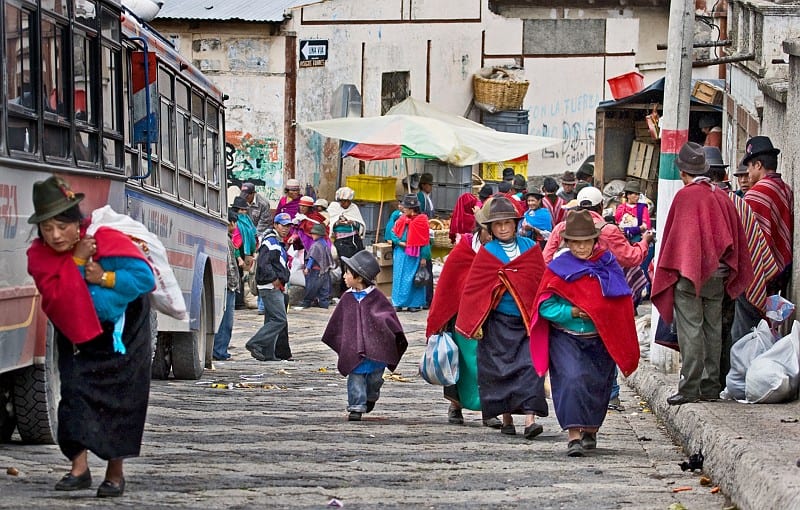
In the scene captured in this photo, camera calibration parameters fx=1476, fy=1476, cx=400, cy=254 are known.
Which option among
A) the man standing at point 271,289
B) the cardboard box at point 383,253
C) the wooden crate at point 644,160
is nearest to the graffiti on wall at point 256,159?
the cardboard box at point 383,253

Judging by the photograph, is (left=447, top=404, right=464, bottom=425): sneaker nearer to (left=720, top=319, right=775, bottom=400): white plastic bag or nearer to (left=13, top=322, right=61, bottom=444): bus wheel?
(left=720, top=319, right=775, bottom=400): white plastic bag

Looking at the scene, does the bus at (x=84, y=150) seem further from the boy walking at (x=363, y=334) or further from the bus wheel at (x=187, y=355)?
the boy walking at (x=363, y=334)

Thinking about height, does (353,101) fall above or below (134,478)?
above

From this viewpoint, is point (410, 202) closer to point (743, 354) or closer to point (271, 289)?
point (271, 289)

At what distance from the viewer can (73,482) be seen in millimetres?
7234

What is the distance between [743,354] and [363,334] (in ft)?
9.15

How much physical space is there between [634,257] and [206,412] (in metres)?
3.51

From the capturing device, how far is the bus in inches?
314

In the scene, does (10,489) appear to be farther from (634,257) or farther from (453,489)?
(634,257)

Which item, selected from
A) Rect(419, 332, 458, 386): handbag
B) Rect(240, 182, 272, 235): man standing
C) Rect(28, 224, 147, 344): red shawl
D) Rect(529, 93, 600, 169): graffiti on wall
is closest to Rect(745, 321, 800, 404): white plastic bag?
Rect(419, 332, 458, 386): handbag

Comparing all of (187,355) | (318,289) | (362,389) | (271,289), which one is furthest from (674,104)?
(318,289)

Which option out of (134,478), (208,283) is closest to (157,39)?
(208,283)

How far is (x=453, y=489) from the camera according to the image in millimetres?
7855

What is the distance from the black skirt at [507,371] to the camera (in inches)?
403
